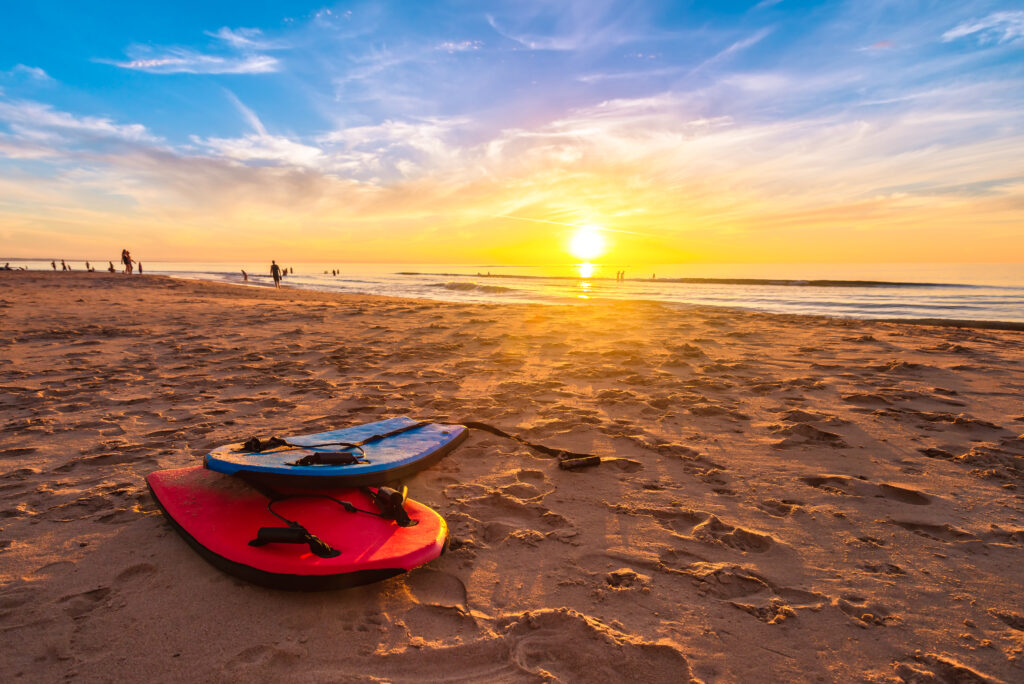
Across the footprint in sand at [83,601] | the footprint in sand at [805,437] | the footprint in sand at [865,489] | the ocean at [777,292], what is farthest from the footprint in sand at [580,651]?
the ocean at [777,292]

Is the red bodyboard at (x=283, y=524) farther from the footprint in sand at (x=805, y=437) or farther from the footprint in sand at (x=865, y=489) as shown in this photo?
the footprint in sand at (x=805, y=437)

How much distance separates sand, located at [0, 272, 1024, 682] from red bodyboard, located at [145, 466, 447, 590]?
122 millimetres

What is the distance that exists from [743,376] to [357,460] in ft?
17.7

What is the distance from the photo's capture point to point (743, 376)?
245 inches

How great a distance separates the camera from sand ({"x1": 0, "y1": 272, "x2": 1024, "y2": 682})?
1.86 meters

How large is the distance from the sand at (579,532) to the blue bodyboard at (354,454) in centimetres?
20

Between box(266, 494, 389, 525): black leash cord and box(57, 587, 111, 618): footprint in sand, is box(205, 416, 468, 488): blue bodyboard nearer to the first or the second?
box(266, 494, 389, 525): black leash cord

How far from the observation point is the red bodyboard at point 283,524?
216cm

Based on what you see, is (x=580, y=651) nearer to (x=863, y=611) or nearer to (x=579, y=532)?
(x=579, y=532)

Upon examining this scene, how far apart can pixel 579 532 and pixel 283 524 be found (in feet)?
5.69

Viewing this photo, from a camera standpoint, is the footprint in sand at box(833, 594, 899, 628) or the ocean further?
the ocean

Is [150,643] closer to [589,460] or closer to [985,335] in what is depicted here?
[589,460]

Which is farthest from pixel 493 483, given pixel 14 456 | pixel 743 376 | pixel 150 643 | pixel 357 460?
pixel 743 376

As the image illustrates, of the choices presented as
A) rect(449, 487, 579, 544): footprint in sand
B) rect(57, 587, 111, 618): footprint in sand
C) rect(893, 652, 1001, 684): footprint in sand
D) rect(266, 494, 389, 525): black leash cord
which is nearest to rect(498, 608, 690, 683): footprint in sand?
rect(449, 487, 579, 544): footprint in sand
